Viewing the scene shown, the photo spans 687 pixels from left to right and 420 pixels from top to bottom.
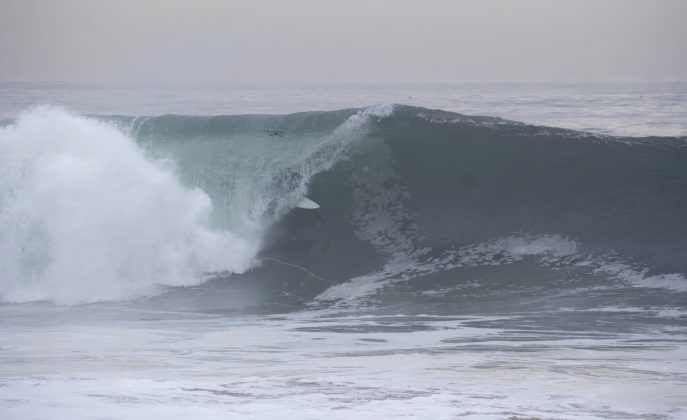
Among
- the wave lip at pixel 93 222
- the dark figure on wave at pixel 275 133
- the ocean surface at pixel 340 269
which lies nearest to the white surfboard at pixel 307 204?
the ocean surface at pixel 340 269

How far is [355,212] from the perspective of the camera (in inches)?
484

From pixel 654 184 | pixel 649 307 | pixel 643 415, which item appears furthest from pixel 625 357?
pixel 654 184

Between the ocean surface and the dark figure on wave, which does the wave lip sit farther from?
the dark figure on wave

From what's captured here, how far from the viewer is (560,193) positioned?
12117mm

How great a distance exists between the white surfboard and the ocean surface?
87mm

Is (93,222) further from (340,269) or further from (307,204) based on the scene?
(340,269)

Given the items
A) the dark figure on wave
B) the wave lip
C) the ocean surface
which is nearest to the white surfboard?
the ocean surface

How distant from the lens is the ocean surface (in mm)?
5609

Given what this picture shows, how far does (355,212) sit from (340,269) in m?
1.43

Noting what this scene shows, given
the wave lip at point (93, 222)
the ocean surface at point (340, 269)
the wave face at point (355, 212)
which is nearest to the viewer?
the ocean surface at point (340, 269)

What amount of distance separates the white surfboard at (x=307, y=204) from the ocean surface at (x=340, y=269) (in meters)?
0.09

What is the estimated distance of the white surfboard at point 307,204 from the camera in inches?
487

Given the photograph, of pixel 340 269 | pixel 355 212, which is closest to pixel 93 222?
pixel 340 269

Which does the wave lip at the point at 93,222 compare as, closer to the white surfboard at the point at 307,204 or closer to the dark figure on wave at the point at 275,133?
the white surfboard at the point at 307,204
